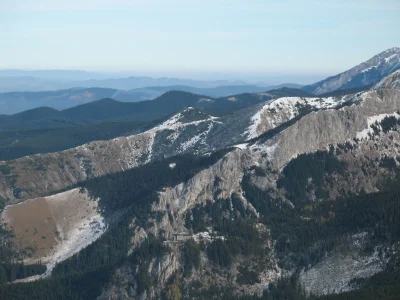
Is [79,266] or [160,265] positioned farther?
[79,266]

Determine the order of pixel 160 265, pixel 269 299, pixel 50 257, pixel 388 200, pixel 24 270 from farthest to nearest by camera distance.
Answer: pixel 50 257
pixel 24 270
pixel 388 200
pixel 160 265
pixel 269 299

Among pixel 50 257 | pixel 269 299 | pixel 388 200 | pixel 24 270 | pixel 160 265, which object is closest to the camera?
pixel 269 299

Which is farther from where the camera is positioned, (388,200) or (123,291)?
(388,200)

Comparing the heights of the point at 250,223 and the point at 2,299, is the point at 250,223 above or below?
above

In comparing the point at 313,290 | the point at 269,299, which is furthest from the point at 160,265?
the point at 313,290

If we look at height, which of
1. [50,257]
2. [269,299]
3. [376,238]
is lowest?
[50,257]

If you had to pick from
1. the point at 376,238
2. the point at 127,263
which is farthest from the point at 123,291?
the point at 376,238

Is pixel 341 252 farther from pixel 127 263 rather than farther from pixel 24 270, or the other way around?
pixel 24 270

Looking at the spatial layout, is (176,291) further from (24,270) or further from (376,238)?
(24,270)

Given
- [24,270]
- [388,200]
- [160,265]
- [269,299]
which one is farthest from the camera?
[24,270]
